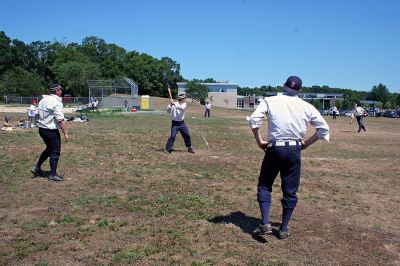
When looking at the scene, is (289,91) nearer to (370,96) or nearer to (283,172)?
(283,172)

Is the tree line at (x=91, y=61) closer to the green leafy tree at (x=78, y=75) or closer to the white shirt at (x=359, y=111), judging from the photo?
the green leafy tree at (x=78, y=75)

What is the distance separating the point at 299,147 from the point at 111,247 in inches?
98.5

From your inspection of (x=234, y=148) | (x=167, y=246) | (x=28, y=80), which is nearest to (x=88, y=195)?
(x=167, y=246)

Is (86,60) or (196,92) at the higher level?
(86,60)

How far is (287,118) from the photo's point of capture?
507cm

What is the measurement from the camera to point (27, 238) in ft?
16.3

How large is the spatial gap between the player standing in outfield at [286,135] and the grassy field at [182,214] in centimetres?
49

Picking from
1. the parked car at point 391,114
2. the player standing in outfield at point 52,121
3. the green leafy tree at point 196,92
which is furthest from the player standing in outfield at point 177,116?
the green leafy tree at point 196,92

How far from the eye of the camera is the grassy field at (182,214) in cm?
463

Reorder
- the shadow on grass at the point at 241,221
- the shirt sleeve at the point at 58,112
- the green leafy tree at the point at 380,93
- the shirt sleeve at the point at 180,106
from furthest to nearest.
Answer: the green leafy tree at the point at 380,93, the shirt sleeve at the point at 180,106, the shirt sleeve at the point at 58,112, the shadow on grass at the point at 241,221

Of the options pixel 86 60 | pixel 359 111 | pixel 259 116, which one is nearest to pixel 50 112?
pixel 259 116

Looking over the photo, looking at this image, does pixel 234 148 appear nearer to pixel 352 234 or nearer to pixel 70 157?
pixel 70 157

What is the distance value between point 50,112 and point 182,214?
3599 millimetres

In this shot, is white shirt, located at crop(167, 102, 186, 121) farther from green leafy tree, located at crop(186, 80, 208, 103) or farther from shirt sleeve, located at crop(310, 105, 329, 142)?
green leafy tree, located at crop(186, 80, 208, 103)
